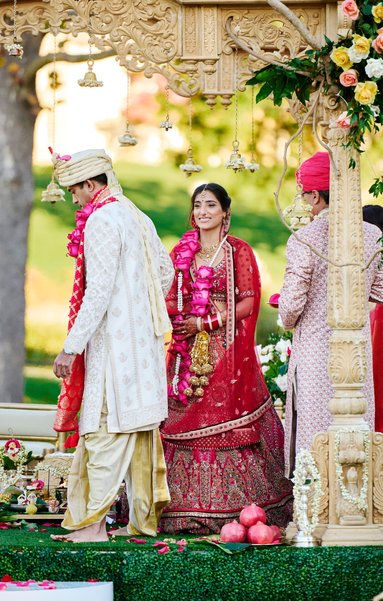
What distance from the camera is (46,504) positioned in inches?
315

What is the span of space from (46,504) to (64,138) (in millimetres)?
5979

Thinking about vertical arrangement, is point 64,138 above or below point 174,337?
above

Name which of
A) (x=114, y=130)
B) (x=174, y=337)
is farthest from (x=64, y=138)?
(x=174, y=337)

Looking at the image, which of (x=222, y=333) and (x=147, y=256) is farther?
(x=222, y=333)

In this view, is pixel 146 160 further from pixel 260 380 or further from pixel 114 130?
pixel 260 380

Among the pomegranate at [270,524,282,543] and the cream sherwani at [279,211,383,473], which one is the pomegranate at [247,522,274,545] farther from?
the cream sherwani at [279,211,383,473]

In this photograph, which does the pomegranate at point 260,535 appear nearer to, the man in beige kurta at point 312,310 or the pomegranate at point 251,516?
the pomegranate at point 251,516

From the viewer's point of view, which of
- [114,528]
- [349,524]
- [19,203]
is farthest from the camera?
[19,203]

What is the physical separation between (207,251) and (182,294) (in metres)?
0.27

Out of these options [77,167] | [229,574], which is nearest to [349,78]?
[77,167]

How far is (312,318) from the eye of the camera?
7.39 m

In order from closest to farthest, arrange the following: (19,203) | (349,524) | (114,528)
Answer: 1. (349,524)
2. (114,528)
3. (19,203)

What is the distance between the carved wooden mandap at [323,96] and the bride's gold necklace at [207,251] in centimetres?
82

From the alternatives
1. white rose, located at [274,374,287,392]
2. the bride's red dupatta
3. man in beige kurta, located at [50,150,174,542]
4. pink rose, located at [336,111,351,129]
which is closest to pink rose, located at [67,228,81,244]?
the bride's red dupatta
